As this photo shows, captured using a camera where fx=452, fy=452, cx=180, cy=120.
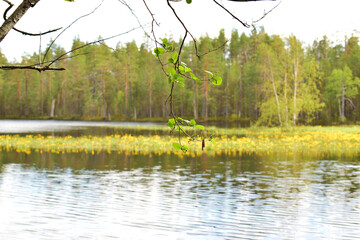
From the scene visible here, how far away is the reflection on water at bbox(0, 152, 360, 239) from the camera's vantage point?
9.79 metres

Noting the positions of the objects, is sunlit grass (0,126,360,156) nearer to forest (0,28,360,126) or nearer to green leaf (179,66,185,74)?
green leaf (179,66,185,74)

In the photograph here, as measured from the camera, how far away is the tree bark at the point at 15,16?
3076mm

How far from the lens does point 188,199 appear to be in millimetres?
13164

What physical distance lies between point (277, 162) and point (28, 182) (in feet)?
40.0

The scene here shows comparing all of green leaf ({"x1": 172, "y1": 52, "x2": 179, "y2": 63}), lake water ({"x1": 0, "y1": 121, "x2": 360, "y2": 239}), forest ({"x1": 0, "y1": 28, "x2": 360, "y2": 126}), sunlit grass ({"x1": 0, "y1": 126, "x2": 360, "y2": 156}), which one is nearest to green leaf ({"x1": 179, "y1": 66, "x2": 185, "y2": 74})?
green leaf ({"x1": 172, "y1": 52, "x2": 179, "y2": 63})

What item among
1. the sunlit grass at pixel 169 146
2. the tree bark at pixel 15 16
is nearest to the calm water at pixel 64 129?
the sunlit grass at pixel 169 146

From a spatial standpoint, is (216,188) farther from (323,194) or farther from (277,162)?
(277,162)

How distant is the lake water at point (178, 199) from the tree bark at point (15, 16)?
690cm

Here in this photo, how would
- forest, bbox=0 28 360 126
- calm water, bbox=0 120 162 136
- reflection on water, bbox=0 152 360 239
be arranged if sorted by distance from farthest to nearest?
forest, bbox=0 28 360 126
calm water, bbox=0 120 162 136
reflection on water, bbox=0 152 360 239

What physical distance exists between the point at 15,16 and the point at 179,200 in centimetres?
1043

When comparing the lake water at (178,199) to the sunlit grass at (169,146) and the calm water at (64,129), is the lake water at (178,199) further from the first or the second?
the calm water at (64,129)

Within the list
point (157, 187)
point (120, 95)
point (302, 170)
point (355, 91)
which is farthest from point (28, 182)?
point (120, 95)

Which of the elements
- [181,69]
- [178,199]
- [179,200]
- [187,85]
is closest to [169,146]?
[178,199]

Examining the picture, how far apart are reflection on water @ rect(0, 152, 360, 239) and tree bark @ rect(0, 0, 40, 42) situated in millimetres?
6929
